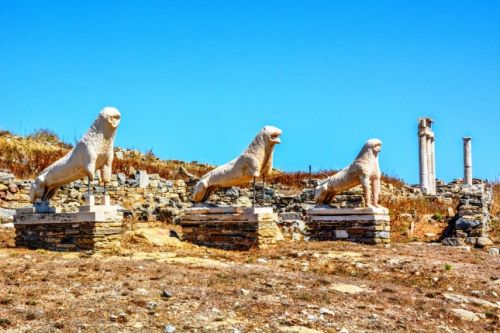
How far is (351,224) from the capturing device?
49.4ft

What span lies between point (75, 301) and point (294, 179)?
1865 centimetres

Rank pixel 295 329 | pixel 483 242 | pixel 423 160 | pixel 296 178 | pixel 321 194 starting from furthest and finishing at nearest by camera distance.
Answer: pixel 423 160 < pixel 296 178 < pixel 321 194 < pixel 483 242 < pixel 295 329

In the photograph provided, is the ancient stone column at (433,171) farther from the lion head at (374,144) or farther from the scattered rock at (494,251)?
the lion head at (374,144)

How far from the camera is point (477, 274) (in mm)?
11156

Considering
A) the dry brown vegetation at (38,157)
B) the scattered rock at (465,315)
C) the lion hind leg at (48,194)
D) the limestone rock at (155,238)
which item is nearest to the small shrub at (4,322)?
the scattered rock at (465,315)

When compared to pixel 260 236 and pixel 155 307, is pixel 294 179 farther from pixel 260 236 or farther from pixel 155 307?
pixel 155 307

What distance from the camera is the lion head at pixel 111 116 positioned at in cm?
1171

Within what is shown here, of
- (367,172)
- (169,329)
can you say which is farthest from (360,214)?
(169,329)

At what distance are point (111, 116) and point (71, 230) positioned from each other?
2.30m

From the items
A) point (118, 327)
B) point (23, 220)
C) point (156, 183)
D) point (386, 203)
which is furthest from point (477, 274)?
Answer: point (156, 183)

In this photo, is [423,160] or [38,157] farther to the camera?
[423,160]

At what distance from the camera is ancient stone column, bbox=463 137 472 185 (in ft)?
109

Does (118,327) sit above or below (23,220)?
below

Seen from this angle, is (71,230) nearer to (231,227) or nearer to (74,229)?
(74,229)
